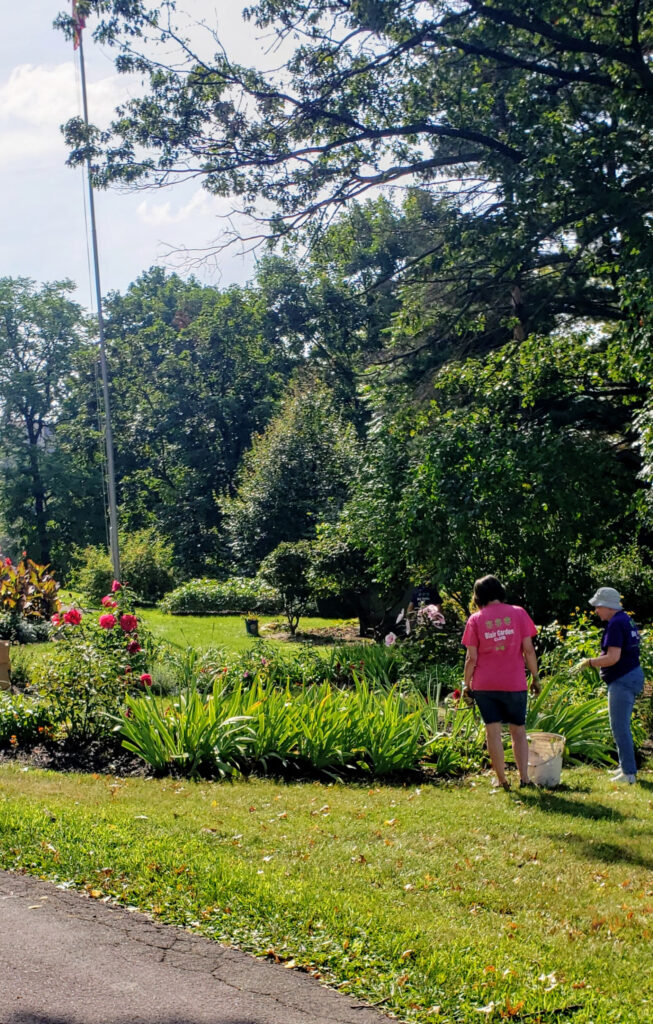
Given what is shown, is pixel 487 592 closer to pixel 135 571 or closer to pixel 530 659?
pixel 530 659

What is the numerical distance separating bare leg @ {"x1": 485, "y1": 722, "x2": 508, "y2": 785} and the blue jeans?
1.09 metres

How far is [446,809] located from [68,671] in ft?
13.5

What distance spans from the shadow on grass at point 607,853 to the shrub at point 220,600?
63.3 feet

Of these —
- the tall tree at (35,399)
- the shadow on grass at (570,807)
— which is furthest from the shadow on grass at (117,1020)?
the tall tree at (35,399)

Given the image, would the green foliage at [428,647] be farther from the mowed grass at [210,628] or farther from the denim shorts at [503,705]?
the denim shorts at [503,705]

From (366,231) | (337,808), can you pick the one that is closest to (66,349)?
(366,231)

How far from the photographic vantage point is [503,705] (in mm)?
7176

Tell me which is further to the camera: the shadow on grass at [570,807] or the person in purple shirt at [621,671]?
the person in purple shirt at [621,671]

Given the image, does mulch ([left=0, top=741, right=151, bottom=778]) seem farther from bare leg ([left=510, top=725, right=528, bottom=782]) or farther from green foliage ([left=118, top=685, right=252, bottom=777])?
bare leg ([left=510, top=725, right=528, bottom=782])

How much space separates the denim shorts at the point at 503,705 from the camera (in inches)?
281

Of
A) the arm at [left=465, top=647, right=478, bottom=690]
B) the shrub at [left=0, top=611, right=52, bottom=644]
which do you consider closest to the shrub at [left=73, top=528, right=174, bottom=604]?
the shrub at [left=0, top=611, right=52, bottom=644]

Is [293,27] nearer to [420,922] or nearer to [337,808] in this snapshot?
[337,808]

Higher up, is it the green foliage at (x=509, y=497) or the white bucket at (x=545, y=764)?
the green foliage at (x=509, y=497)

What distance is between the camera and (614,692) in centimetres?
759
